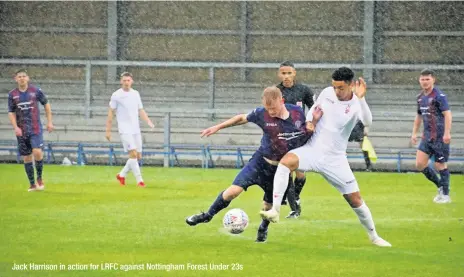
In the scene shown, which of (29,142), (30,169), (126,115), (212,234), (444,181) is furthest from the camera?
(126,115)

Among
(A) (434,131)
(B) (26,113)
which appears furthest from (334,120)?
(B) (26,113)

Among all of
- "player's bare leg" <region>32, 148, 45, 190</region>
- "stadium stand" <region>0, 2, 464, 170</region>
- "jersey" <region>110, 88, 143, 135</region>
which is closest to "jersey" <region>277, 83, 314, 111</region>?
"player's bare leg" <region>32, 148, 45, 190</region>

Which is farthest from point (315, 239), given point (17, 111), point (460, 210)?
point (17, 111)

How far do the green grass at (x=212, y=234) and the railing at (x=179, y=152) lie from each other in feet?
26.0

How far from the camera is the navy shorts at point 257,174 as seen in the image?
450 inches

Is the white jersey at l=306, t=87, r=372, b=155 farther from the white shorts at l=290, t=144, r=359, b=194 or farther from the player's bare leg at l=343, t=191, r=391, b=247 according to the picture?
the player's bare leg at l=343, t=191, r=391, b=247

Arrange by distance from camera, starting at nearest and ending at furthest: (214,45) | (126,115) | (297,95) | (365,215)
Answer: (365,215) < (297,95) < (126,115) < (214,45)

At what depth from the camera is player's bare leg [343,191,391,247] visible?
11.2 m

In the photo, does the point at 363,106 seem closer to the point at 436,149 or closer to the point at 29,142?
the point at 436,149

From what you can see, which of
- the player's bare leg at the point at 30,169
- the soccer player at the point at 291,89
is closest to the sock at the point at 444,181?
the soccer player at the point at 291,89

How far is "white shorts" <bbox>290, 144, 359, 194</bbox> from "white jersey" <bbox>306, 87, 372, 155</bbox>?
71 millimetres

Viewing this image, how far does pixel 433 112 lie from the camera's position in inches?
675

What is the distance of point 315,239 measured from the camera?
40.0 ft

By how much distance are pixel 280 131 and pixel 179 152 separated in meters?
18.5
